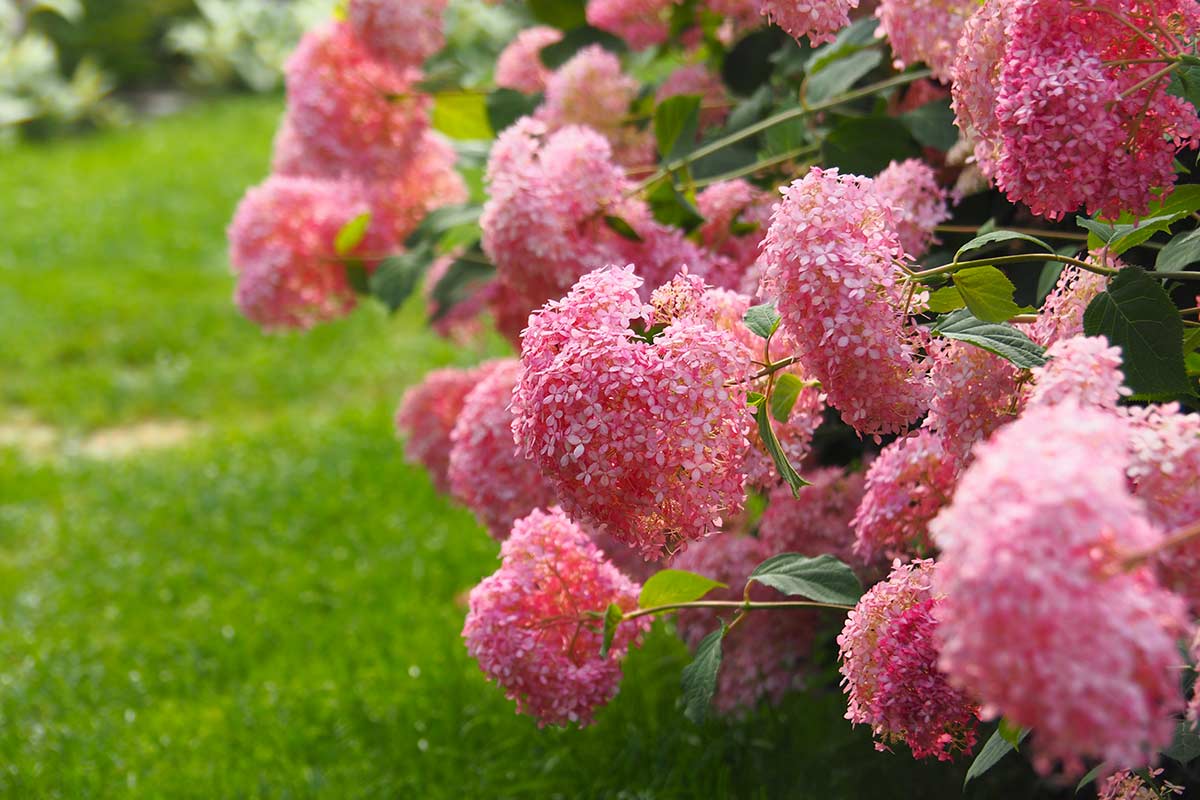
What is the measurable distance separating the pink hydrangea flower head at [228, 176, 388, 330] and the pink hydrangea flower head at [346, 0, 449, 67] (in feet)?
0.81

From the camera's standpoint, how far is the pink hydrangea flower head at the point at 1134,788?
105cm

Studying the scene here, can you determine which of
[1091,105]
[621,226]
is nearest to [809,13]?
[1091,105]

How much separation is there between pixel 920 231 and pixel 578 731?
1.01 metres

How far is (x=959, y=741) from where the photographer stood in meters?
1.11

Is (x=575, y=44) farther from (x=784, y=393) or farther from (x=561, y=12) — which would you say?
(x=784, y=393)

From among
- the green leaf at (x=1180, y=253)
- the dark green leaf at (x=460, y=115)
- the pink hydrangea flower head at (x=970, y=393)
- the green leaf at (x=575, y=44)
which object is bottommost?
the dark green leaf at (x=460, y=115)

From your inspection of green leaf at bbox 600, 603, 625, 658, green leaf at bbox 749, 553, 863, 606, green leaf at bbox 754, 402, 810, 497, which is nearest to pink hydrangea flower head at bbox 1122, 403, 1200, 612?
green leaf at bbox 754, 402, 810, 497

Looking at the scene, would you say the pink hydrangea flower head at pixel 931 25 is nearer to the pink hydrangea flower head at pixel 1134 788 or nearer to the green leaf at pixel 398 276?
the pink hydrangea flower head at pixel 1134 788

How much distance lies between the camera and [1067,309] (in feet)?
3.48

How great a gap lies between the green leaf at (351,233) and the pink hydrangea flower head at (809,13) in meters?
1.05

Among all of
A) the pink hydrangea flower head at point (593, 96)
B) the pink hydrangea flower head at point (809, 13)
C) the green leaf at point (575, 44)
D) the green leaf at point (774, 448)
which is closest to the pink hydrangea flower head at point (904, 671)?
the green leaf at point (774, 448)

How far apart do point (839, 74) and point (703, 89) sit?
1.60ft

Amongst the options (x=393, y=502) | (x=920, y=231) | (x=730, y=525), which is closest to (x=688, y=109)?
(x=920, y=231)

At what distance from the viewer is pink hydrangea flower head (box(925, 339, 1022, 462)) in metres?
1.04
